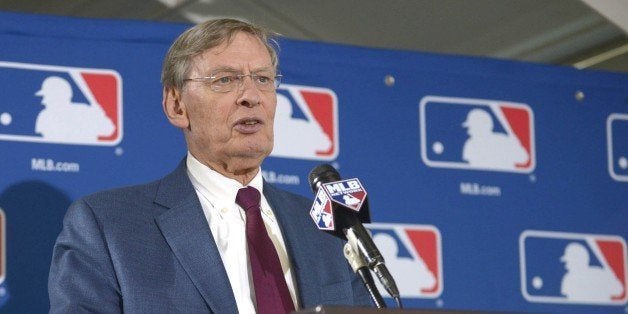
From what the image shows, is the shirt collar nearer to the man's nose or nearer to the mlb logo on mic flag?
the man's nose

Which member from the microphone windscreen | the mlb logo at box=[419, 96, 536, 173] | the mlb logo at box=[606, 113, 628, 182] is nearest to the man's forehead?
the microphone windscreen

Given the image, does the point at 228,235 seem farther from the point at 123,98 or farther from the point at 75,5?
the point at 75,5

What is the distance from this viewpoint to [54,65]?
3.52m

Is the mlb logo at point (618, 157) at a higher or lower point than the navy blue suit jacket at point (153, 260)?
higher

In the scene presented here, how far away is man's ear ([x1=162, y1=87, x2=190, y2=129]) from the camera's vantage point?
9.75 ft

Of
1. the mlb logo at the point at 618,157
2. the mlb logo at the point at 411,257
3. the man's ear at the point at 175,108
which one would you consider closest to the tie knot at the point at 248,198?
the man's ear at the point at 175,108

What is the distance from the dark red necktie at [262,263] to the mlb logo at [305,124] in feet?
2.97

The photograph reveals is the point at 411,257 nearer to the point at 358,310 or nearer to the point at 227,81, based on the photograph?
the point at 227,81

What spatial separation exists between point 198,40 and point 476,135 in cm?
136

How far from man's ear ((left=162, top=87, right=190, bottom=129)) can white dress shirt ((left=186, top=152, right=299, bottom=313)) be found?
0.08 metres

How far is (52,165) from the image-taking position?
346 centimetres

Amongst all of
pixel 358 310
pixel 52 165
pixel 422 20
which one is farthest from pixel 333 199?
pixel 422 20

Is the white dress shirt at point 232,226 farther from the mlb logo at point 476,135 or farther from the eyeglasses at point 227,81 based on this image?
the mlb logo at point 476,135

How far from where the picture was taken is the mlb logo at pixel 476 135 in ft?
13.1
